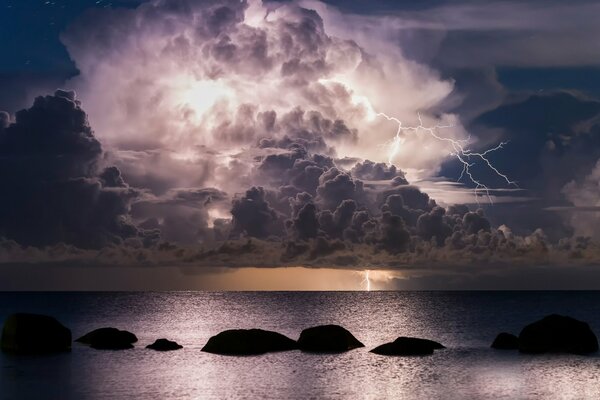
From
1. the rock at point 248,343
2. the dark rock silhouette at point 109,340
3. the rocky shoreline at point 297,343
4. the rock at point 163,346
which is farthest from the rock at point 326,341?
the dark rock silhouette at point 109,340

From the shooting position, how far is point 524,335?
262ft

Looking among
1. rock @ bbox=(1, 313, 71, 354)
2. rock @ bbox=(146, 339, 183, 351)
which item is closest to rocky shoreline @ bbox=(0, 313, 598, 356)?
rock @ bbox=(1, 313, 71, 354)

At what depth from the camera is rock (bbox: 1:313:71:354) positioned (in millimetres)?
72562

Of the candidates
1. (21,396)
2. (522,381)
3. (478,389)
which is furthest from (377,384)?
(21,396)

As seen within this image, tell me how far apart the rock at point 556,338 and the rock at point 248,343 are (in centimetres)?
2217

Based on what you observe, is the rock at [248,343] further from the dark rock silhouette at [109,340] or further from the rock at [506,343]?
the rock at [506,343]

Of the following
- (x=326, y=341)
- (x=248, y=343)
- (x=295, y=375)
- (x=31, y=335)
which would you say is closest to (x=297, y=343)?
(x=326, y=341)

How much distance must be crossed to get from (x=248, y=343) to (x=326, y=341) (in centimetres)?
775

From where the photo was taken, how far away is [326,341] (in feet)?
266

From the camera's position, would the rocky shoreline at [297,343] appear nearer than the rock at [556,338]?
Yes

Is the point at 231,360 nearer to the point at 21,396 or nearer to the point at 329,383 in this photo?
the point at 329,383

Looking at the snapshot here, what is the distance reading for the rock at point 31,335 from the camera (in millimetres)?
72562

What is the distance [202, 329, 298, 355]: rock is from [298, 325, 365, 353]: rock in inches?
51.0

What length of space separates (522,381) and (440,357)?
17918 mm
